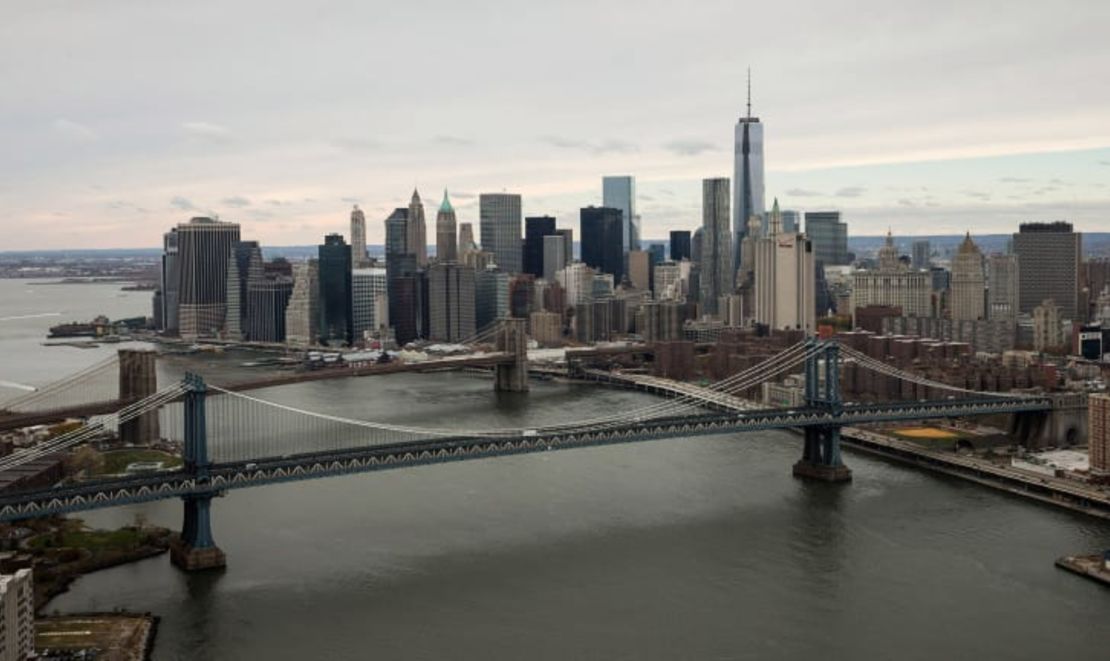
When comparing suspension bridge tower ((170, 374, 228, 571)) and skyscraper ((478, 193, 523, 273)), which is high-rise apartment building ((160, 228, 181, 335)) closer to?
skyscraper ((478, 193, 523, 273))

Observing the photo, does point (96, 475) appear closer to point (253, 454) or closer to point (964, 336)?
point (253, 454)

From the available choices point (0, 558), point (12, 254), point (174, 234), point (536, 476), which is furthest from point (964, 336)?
point (12, 254)

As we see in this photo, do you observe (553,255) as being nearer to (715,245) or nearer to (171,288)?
(715,245)


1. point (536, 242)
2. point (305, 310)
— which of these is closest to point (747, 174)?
point (536, 242)

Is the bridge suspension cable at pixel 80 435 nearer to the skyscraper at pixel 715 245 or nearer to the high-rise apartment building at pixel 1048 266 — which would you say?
the high-rise apartment building at pixel 1048 266

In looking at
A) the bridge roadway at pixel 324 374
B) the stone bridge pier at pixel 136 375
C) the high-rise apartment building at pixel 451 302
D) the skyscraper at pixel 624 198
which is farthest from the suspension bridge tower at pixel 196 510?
the skyscraper at pixel 624 198

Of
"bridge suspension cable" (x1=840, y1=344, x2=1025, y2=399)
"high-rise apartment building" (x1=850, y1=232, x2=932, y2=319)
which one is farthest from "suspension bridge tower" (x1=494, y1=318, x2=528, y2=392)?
"high-rise apartment building" (x1=850, y1=232, x2=932, y2=319)
